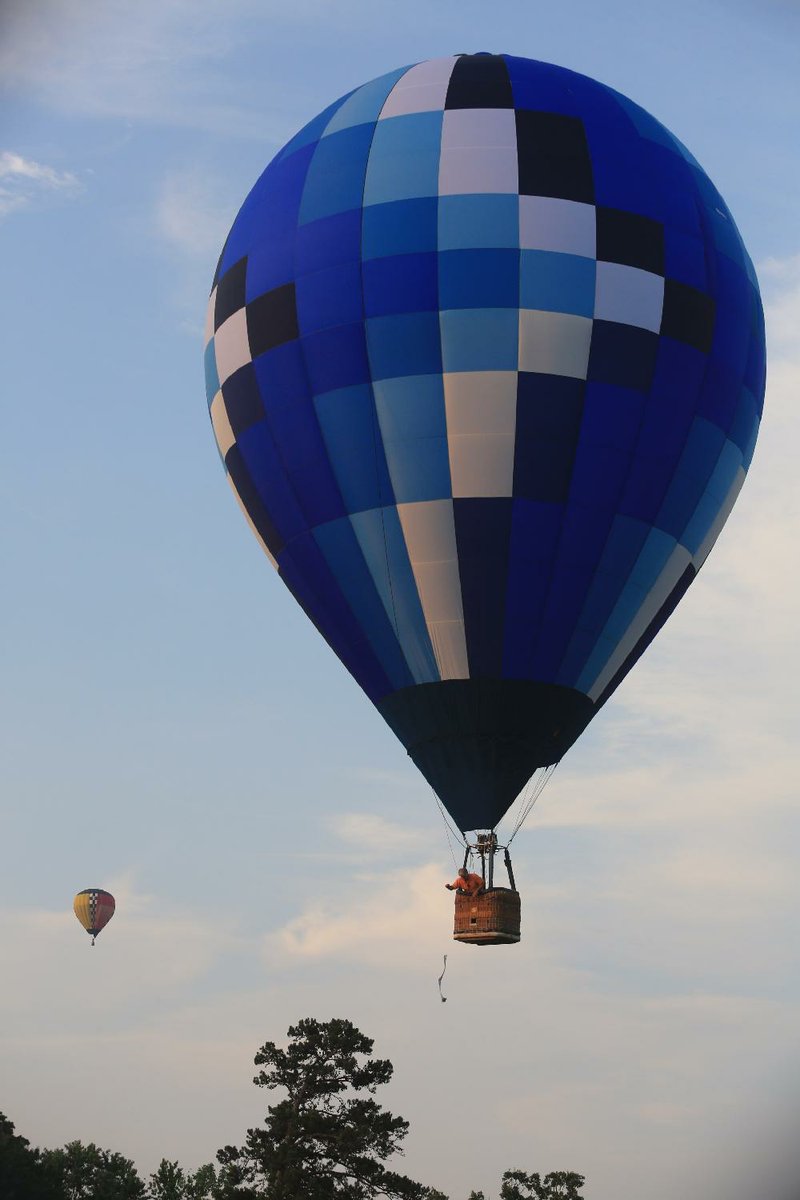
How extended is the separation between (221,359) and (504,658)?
5.88m

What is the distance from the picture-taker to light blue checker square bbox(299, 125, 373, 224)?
2545 centimetres

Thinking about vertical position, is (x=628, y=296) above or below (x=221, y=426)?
above

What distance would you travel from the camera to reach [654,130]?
26609 mm

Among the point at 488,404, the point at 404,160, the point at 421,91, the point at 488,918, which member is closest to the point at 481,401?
the point at 488,404

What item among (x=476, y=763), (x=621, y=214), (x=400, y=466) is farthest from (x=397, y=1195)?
(x=621, y=214)

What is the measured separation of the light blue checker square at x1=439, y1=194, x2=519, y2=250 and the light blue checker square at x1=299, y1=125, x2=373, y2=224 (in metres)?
1.23

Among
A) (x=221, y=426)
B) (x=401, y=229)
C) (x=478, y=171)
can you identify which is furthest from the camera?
(x=221, y=426)

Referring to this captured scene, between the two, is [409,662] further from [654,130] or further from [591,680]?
[654,130]

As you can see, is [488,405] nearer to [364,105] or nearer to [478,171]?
[478,171]

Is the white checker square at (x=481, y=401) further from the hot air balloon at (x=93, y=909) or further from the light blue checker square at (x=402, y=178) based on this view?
the hot air balloon at (x=93, y=909)

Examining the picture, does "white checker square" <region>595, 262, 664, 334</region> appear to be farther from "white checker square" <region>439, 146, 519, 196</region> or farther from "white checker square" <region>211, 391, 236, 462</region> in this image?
"white checker square" <region>211, 391, 236, 462</region>

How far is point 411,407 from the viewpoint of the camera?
80.5 ft

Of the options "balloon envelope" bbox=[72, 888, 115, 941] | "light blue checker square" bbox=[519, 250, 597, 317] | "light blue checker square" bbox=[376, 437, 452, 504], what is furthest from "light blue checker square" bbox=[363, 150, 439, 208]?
"balloon envelope" bbox=[72, 888, 115, 941]

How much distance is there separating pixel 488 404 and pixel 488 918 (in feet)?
20.1
